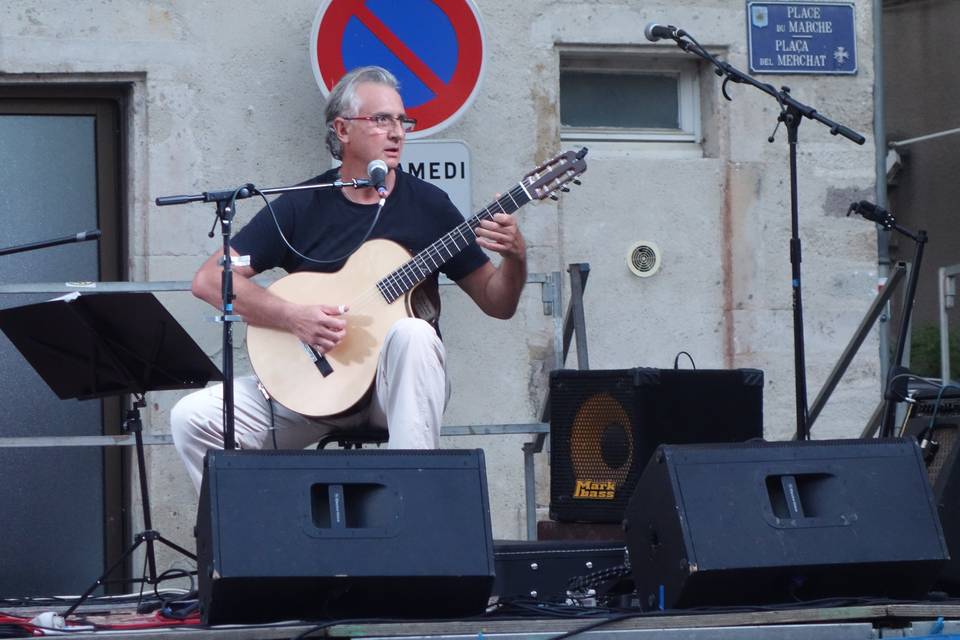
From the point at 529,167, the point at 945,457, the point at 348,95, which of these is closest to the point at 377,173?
the point at 348,95

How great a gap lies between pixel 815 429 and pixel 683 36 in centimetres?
204

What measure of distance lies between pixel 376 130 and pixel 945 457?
1935 mm

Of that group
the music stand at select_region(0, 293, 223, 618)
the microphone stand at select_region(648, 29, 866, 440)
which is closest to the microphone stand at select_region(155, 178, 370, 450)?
the music stand at select_region(0, 293, 223, 618)

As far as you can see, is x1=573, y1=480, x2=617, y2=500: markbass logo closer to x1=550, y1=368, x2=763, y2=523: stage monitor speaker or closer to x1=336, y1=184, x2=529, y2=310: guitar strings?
x1=550, y1=368, x2=763, y2=523: stage monitor speaker

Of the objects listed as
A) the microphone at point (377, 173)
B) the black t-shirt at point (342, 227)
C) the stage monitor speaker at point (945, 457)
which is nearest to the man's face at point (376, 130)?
the black t-shirt at point (342, 227)

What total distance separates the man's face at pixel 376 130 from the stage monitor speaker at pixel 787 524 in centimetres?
164

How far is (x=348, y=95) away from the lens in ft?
16.2

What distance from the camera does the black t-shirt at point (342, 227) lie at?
4719mm

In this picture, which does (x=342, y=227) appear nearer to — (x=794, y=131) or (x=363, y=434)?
(x=363, y=434)

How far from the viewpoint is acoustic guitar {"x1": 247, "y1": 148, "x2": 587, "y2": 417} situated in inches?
177

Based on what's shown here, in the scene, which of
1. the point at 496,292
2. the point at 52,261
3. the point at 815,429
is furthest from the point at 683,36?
the point at 52,261

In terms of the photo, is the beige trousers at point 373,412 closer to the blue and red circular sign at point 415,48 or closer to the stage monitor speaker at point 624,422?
the stage monitor speaker at point 624,422

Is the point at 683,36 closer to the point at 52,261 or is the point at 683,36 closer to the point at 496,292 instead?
the point at 496,292

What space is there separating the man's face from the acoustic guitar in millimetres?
339
